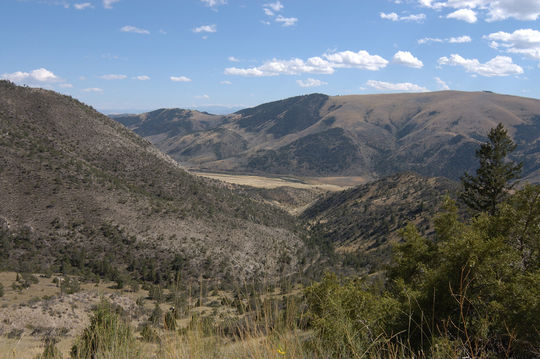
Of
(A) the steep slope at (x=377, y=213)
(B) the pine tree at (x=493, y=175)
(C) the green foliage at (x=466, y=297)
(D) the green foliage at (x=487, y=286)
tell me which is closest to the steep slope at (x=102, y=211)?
(C) the green foliage at (x=466, y=297)

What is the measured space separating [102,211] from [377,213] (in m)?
55.0

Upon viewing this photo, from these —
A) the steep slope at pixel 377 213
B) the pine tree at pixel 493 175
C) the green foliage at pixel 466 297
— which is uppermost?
the pine tree at pixel 493 175

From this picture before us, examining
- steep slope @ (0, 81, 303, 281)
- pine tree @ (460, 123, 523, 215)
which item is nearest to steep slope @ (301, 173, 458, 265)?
steep slope @ (0, 81, 303, 281)

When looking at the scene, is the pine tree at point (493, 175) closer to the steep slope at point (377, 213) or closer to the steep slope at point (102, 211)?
the steep slope at point (102, 211)

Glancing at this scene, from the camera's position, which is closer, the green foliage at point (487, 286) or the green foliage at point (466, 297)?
the green foliage at point (466, 297)

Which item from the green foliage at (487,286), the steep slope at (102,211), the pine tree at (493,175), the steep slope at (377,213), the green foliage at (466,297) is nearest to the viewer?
the green foliage at (466,297)

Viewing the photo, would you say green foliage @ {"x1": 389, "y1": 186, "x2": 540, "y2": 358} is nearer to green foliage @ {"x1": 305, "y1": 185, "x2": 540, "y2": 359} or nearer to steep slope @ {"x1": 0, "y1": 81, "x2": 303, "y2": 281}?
green foliage @ {"x1": 305, "y1": 185, "x2": 540, "y2": 359}

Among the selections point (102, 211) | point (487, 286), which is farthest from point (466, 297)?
point (102, 211)

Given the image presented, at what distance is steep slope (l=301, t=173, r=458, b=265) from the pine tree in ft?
78.9

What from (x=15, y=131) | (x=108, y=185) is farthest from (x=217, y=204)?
(x=15, y=131)

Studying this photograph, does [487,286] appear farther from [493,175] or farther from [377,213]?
[377,213]

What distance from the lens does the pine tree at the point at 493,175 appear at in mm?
26516

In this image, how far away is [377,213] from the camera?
7488cm

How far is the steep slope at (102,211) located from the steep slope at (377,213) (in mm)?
14240
